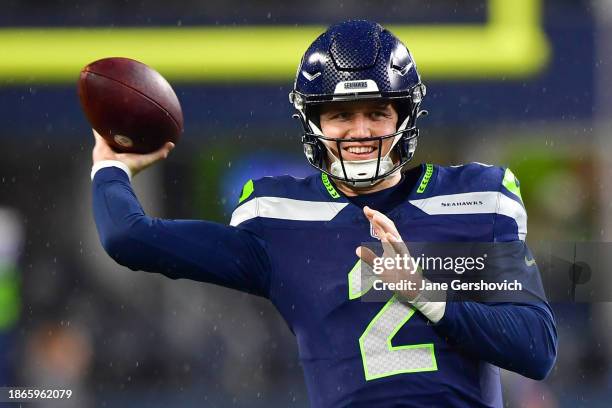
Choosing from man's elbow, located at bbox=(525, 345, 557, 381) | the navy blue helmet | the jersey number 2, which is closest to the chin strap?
the navy blue helmet

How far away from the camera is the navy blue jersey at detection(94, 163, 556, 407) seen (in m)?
2.12

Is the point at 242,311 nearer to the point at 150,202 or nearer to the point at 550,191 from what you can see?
the point at 150,202

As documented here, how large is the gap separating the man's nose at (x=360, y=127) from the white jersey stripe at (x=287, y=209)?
14cm

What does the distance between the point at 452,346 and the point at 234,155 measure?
5.24m

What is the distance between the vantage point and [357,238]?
226 centimetres

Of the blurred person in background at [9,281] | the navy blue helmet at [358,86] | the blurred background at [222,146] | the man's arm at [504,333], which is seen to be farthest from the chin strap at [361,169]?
the blurred person in background at [9,281]

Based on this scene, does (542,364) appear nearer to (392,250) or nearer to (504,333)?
(504,333)

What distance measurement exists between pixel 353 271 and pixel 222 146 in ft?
17.0

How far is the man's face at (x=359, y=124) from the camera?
7.47ft

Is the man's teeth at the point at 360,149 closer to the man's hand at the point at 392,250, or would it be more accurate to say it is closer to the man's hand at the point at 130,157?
the man's hand at the point at 392,250

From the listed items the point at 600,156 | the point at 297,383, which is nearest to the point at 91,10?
the point at 297,383

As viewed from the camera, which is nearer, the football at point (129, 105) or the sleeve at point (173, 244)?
the sleeve at point (173, 244)

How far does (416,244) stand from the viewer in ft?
7.36

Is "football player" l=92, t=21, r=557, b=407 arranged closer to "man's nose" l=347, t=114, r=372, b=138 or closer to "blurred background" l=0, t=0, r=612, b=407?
"man's nose" l=347, t=114, r=372, b=138
